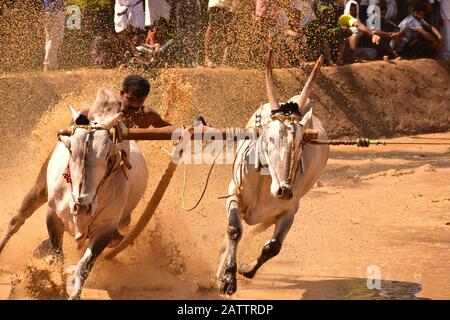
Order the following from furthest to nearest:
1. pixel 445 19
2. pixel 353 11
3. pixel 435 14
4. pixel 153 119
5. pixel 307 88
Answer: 1. pixel 435 14
2. pixel 445 19
3. pixel 353 11
4. pixel 153 119
5. pixel 307 88

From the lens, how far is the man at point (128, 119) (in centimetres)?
750

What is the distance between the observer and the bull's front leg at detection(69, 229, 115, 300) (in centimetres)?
654

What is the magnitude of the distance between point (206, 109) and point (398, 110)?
3149 mm

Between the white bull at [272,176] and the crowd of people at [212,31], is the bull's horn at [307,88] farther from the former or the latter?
the crowd of people at [212,31]

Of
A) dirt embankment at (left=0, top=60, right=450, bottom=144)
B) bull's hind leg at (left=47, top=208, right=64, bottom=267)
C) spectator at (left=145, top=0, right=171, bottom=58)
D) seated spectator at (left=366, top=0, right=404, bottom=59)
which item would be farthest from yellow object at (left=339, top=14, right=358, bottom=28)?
bull's hind leg at (left=47, top=208, right=64, bottom=267)

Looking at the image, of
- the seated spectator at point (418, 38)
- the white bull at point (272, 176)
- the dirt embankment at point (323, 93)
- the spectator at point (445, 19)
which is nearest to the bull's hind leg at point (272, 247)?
the white bull at point (272, 176)

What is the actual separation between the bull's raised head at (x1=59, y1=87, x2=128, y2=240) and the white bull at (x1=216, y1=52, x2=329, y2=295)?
1.01 m

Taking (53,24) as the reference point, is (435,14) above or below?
above

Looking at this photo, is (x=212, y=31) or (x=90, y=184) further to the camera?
(x=212, y=31)

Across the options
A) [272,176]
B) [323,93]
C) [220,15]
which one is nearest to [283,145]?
[272,176]

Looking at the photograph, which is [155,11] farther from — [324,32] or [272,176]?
[272,176]

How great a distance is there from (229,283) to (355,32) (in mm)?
8118

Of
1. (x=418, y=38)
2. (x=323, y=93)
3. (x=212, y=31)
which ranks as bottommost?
(x=323, y=93)

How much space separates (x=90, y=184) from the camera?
6.38 m
